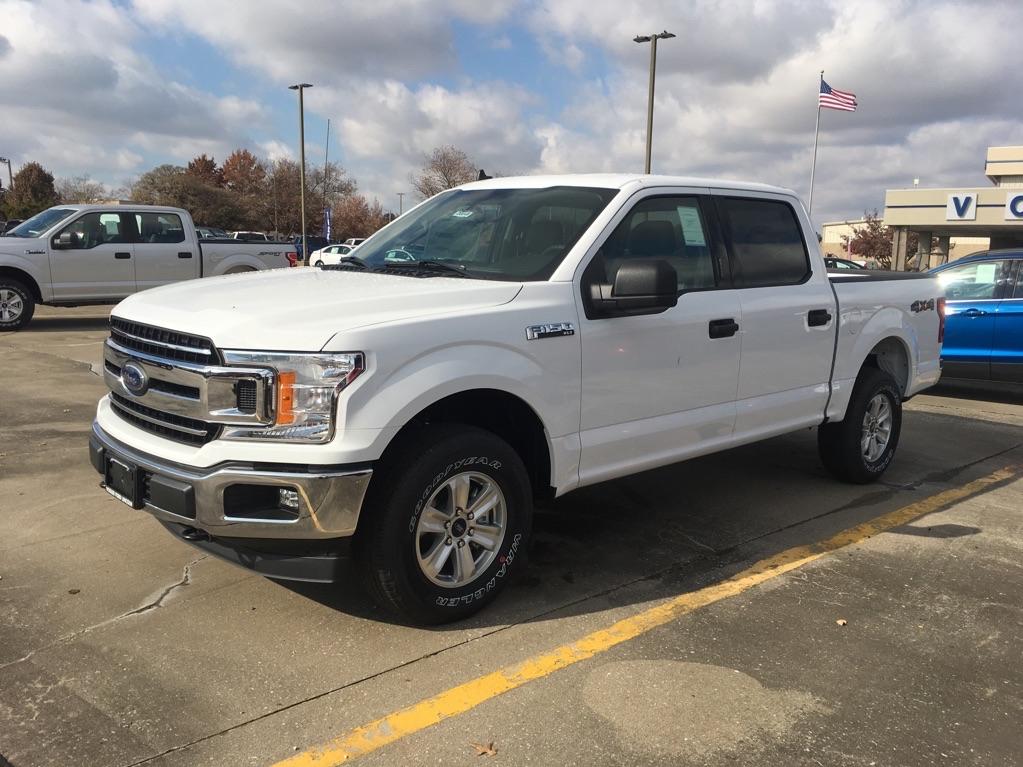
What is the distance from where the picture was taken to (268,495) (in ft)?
10.00

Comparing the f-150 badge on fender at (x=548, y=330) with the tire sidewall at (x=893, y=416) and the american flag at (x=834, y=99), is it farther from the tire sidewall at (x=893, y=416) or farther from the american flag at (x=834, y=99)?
the american flag at (x=834, y=99)

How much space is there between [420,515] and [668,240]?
203 centimetres

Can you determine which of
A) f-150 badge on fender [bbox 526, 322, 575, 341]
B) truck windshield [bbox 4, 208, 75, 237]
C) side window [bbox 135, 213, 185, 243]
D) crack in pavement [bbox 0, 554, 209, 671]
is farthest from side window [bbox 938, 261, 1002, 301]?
truck windshield [bbox 4, 208, 75, 237]

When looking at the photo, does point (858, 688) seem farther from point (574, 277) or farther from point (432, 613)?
point (574, 277)

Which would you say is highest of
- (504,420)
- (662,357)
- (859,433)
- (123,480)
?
(662,357)

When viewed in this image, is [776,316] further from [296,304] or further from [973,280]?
[973,280]

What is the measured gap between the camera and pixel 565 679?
3111 mm

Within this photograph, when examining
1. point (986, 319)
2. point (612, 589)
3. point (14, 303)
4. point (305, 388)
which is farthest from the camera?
point (14, 303)

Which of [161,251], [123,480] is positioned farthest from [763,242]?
[161,251]

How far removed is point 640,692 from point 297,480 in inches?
57.9

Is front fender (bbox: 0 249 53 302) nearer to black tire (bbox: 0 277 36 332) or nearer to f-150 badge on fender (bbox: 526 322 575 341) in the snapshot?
black tire (bbox: 0 277 36 332)

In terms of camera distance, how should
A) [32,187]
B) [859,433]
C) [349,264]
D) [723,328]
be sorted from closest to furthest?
[723,328], [349,264], [859,433], [32,187]

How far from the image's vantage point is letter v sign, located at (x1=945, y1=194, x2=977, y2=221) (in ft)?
109

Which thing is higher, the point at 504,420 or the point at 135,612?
the point at 504,420
